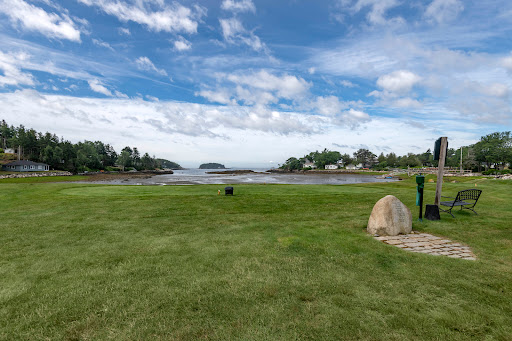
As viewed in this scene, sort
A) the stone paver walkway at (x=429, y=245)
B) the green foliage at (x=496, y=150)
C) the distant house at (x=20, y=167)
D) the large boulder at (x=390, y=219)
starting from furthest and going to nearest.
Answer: the green foliage at (x=496, y=150) → the distant house at (x=20, y=167) → the large boulder at (x=390, y=219) → the stone paver walkway at (x=429, y=245)

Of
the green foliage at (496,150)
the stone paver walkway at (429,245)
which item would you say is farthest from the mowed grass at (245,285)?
the green foliage at (496,150)

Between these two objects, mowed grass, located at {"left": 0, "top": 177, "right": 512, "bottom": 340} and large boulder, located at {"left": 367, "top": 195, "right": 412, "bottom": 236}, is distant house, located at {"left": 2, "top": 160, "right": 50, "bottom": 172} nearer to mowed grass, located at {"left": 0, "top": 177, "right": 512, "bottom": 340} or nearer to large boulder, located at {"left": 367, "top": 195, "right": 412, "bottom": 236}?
mowed grass, located at {"left": 0, "top": 177, "right": 512, "bottom": 340}

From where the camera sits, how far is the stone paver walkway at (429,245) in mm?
5766

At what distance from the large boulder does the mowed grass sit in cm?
65

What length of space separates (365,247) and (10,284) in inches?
293

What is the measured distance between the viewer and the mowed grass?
3121mm

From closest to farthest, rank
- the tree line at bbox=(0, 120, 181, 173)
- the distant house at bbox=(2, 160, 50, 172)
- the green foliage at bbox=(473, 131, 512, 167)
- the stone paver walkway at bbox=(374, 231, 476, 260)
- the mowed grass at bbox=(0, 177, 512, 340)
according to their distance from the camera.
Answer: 1. the mowed grass at bbox=(0, 177, 512, 340)
2. the stone paver walkway at bbox=(374, 231, 476, 260)
3. the distant house at bbox=(2, 160, 50, 172)
4. the green foliage at bbox=(473, 131, 512, 167)
5. the tree line at bbox=(0, 120, 181, 173)

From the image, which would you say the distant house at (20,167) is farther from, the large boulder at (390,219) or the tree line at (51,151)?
the large boulder at (390,219)

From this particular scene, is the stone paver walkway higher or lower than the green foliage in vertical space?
lower

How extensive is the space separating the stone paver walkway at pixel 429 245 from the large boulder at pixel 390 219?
20 centimetres

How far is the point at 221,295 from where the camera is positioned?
3.88m

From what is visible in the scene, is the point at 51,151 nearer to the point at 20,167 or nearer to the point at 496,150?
the point at 20,167

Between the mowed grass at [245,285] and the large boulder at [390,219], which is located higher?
the large boulder at [390,219]

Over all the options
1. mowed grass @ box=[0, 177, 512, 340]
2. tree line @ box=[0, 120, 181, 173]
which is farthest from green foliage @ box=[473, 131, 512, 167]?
tree line @ box=[0, 120, 181, 173]
